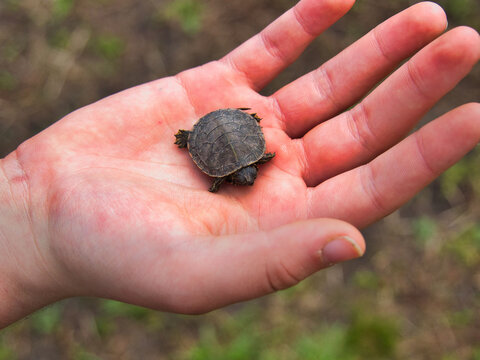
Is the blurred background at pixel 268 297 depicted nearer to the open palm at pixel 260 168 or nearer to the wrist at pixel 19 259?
the wrist at pixel 19 259

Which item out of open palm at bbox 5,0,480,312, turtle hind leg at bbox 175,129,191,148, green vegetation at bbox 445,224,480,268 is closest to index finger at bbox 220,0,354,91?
open palm at bbox 5,0,480,312

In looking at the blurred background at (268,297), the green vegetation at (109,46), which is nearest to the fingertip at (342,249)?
the blurred background at (268,297)

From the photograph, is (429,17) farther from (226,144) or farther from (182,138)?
(182,138)

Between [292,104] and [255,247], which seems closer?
[255,247]

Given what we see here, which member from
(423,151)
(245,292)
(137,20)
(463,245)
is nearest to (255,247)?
(245,292)

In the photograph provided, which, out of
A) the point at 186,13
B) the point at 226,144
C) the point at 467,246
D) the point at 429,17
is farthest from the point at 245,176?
the point at 186,13

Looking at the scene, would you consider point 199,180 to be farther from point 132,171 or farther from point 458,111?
point 458,111
